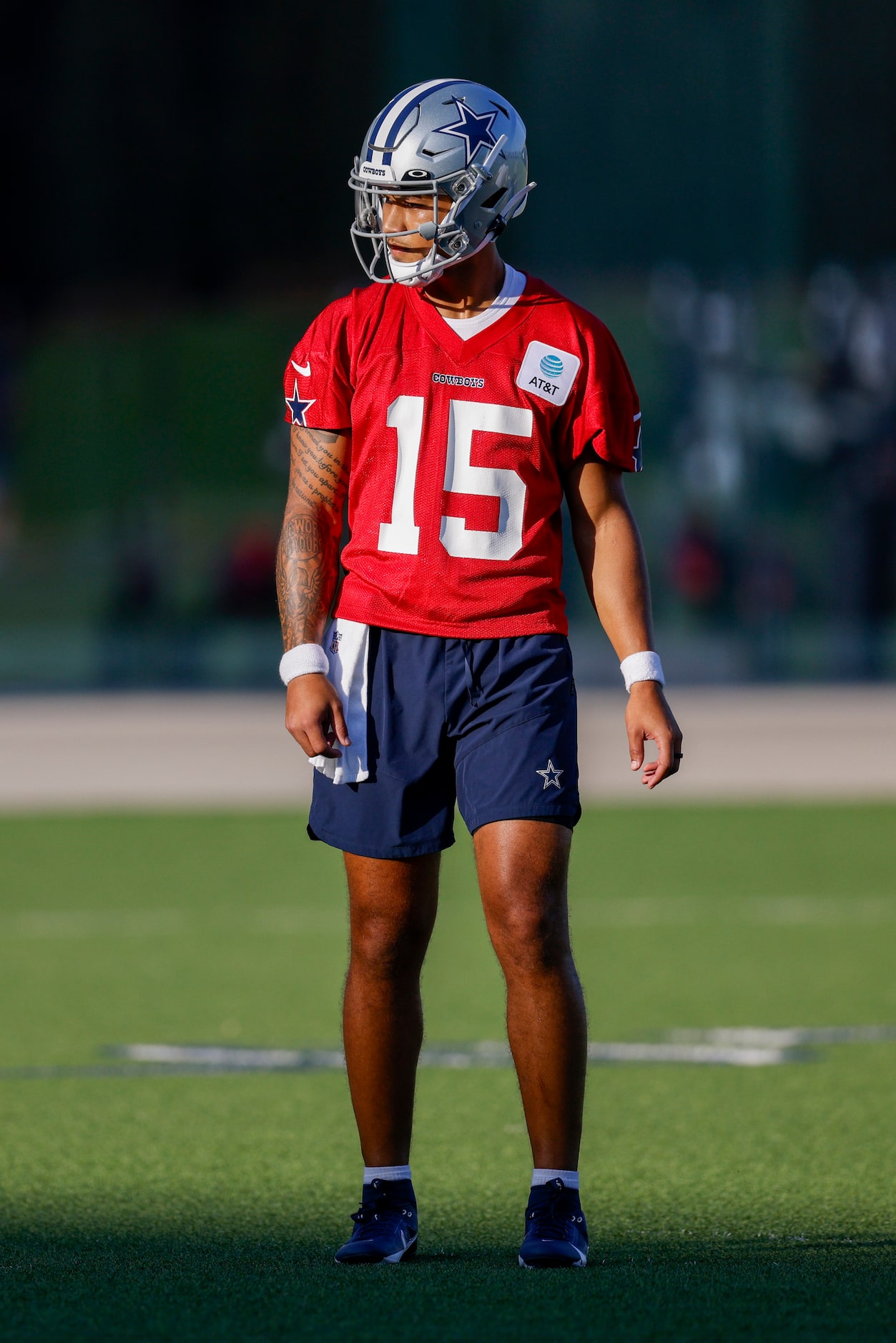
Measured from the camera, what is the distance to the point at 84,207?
1332cm

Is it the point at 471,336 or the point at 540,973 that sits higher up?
the point at 471,336

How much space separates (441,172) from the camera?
2941 mm

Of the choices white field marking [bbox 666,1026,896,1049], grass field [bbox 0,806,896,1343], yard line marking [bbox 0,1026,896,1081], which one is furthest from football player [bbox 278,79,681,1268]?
white field marking [bbox 666,1026,896,1049]

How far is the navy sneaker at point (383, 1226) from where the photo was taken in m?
2.94

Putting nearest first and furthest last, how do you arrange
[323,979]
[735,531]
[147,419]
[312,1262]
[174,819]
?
[312,1262] < [323,979] < [174,819] < [735,531] < [147,419]

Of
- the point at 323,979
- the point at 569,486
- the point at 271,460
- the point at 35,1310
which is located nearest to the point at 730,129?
the point at 271,460

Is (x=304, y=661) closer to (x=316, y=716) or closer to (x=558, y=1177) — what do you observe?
(x=316, y=716)

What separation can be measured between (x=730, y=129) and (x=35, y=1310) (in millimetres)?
10349

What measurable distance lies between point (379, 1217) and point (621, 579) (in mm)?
1045

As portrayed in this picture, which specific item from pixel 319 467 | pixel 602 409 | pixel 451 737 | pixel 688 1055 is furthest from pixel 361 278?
pixel 451 737

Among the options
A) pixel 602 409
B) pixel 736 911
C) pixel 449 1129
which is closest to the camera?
pixel 602 409

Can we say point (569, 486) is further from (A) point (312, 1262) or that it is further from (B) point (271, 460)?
(B) point (271, 460)

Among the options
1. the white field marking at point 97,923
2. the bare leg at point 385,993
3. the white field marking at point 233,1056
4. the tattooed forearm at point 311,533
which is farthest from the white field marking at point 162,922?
the tattooed forearm at point 311,533

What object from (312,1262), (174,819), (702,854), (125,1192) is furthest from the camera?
(174,819)
